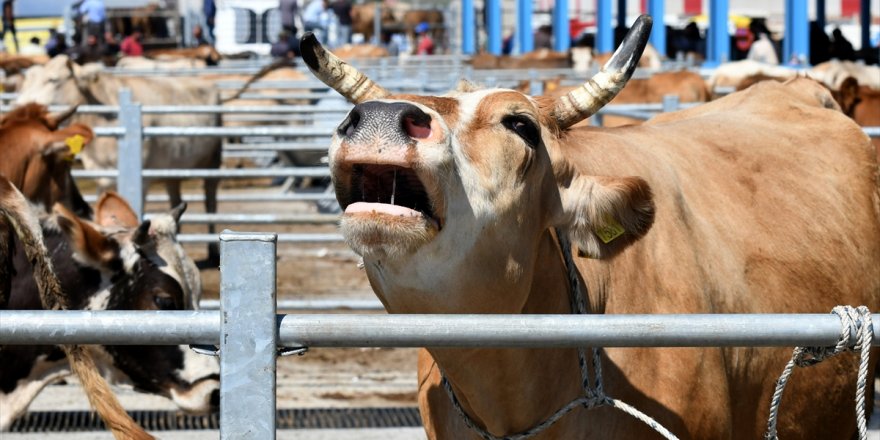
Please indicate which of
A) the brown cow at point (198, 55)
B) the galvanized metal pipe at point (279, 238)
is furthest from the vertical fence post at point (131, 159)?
the brown cow at point (198, 55)

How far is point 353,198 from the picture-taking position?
9.04ft

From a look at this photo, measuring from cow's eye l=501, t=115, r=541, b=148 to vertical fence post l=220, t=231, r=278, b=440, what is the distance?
100cm

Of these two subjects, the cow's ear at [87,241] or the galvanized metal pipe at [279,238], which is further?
the galvanized metal pipe at [279,238]

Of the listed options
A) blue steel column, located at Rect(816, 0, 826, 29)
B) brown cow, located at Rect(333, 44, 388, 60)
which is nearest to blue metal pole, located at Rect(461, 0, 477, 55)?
brown cow, located at Rect(333, 44, 388, 60)

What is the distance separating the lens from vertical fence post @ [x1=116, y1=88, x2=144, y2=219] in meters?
7.15

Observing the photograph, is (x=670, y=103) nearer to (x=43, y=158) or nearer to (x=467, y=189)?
(x=43, y=158)

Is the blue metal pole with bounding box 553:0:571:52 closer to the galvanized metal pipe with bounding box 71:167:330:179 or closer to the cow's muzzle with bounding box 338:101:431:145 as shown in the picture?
the galvanized metal pipe with bounding box 71:167:330:179

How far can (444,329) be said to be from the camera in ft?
6.77

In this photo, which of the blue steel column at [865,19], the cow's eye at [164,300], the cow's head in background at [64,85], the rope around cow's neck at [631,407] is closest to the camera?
the rope around cow's neck at [631,407]

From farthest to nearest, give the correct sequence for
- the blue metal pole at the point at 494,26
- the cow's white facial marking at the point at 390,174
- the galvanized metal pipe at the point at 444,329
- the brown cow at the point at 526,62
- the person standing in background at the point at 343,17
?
the blue metal pole at the point at 494,26 < the person standing in background at the point at 343,17 < the brown cow at the point at 526,62 < the cow's white facial marking at the point at 390,174 < the galvanized metal pipe at the point at 444,329

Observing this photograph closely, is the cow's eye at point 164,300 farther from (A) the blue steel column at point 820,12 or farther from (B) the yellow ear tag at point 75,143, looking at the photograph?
(A) the blue steel column at point 820,12

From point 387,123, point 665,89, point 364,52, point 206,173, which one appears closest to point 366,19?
point 364,52

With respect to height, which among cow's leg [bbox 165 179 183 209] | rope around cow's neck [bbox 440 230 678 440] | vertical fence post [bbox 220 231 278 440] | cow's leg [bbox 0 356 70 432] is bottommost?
cow's leg [bbox 0 356 70 432]

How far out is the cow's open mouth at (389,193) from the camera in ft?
8.68
